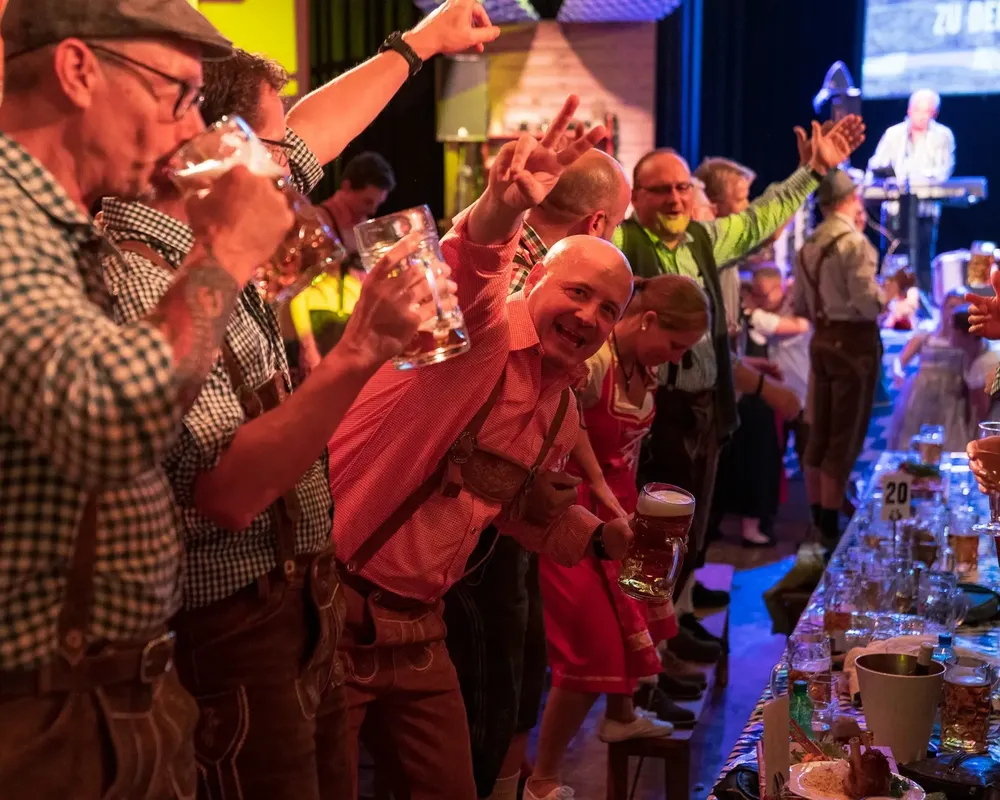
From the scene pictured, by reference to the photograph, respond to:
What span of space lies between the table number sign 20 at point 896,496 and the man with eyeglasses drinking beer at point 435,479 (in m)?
1.36

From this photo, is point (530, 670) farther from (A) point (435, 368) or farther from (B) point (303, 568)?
(B) point (303, 568)

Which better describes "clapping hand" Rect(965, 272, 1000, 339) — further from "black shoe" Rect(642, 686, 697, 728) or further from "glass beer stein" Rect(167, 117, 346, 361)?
"glass beer stein" Rect(167, 117, 346, 361)

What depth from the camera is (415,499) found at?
197 centimetres

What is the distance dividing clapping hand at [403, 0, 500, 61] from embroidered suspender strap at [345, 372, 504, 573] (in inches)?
24.1

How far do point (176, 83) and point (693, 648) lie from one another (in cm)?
339

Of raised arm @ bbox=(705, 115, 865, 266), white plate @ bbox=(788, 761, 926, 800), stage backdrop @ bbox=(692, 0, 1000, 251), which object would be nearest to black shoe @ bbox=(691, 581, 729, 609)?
raised arm @ bbox=(705, 115, 865, 266)

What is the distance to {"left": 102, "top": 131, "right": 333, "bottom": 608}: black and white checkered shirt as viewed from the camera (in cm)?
131

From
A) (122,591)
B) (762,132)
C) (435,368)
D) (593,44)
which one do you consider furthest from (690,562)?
(762,132)

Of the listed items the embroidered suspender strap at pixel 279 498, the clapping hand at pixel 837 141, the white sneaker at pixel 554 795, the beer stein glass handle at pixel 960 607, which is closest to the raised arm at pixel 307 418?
the embroidered suspender strap at pixel 279 498

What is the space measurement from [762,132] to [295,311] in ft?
24.5

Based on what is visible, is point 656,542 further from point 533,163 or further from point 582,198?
point 582,198

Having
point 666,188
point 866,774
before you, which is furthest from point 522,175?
point 666,188

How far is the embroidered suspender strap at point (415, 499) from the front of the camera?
1.95m

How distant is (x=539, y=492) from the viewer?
7.25 feet
